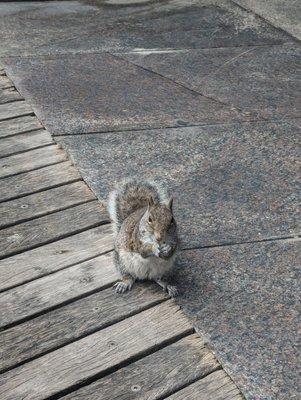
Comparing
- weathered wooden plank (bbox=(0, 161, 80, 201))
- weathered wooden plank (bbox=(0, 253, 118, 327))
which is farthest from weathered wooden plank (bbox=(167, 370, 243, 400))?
weathered wooden plank (bbox=(0, 161, 80, 201))

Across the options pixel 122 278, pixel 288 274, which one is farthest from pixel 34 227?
pixel 288 274

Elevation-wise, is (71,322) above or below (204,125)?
above

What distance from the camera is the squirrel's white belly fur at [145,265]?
3.38m

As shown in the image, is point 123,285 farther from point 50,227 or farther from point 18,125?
point 18,125

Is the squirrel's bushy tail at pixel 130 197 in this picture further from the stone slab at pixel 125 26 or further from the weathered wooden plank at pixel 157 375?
the stone slab at pixel 125 26

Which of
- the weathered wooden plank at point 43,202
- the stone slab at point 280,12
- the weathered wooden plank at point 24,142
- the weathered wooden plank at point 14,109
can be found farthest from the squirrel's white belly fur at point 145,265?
the stone slab at point 280,12

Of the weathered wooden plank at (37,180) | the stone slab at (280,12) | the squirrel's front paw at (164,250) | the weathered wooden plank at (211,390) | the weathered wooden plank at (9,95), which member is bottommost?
the stone slab at (280,12)

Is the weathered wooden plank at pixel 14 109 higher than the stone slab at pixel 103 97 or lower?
higher

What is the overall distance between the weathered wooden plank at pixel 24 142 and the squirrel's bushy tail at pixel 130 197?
1.10 m

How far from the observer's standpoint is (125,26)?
6977mm

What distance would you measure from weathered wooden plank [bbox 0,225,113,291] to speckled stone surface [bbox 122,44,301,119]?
199 centimetres

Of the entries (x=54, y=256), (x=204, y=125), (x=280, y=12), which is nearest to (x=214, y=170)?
(x=204, y=125)

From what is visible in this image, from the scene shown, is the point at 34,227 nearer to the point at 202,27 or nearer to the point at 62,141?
the point at 62,141

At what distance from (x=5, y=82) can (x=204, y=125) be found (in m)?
1.58
